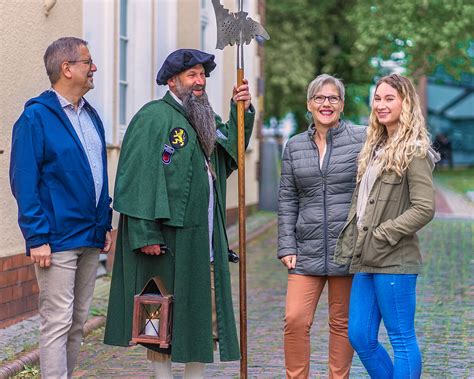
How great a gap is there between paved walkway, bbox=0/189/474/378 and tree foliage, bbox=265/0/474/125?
42.0 feet

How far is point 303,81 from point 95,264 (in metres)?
27.1

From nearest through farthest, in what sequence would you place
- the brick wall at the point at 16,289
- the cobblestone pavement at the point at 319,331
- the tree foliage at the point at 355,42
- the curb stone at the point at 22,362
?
the curb stone at the point at 22,362, the cobblestone pavement at the point at 319,331, the brick wall at the point at 16,289, the tree foliage at the point at 355,42

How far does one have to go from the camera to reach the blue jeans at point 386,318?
17.0 feet

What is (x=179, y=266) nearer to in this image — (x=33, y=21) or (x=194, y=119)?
(x=194, y=119)

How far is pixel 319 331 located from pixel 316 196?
2.94 metres

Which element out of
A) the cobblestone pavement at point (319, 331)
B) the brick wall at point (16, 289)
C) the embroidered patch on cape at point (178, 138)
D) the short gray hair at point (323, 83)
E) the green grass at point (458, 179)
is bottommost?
the cobblestone pavement at point (319, 331)

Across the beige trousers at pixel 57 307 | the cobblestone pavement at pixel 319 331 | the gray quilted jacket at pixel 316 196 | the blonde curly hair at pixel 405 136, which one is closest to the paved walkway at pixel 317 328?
the cobblestone pavement at pixel 319 331

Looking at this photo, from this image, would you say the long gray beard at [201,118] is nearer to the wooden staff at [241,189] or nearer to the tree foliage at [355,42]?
the wooden staff at [241,189]

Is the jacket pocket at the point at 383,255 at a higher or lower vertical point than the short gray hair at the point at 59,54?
lower

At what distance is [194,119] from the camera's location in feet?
17.8

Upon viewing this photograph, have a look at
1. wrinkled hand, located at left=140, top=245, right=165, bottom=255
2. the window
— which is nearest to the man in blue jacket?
wrinkled hand, located at left=140, top=245, right=165, bottom=255

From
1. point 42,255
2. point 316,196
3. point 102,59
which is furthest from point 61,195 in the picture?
point 102,59

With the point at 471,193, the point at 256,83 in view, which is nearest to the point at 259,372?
the point at 256,83

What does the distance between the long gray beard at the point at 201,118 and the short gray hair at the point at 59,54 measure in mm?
621
